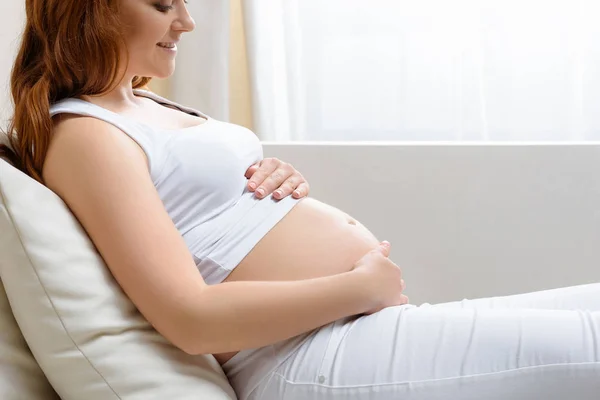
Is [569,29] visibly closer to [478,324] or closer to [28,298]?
[478,324]

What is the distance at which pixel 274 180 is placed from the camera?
127 cm

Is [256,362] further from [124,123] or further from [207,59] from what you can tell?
[207,59]

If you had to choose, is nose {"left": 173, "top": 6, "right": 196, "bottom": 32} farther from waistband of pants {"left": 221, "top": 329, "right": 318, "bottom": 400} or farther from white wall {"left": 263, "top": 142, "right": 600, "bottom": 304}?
white wall {"left": 263, "top": 142, "right": 600, "bottom": 304}

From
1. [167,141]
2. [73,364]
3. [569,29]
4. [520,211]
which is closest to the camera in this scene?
[73,364]

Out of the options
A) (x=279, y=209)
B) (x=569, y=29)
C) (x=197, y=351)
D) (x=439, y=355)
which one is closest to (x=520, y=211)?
(x=569, y=29)

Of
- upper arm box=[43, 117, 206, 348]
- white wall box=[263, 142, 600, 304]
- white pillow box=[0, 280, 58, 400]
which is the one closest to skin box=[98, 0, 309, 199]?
upper arm box=[43, 117, 206, 348]

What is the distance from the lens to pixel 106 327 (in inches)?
38.8

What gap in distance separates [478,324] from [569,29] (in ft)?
4.85

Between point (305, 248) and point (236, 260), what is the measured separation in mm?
109

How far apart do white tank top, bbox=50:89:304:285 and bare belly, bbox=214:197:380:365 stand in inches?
0.6

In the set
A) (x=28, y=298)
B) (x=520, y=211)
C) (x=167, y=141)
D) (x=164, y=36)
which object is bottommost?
(x=520, y=211)

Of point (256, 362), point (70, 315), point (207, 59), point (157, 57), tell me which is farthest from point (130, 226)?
point (207, 59)

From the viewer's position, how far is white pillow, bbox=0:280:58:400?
0.98 meters

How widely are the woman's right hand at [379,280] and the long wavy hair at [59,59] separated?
0.46 metres
